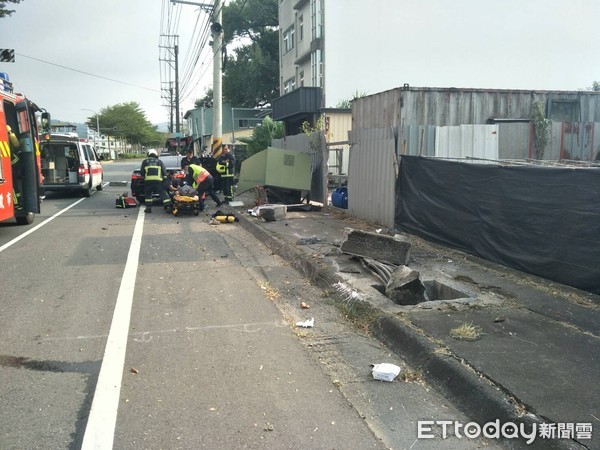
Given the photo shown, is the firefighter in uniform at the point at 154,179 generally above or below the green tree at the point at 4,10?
below

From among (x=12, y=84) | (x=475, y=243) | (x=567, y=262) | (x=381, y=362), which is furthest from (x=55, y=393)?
(x=12, y=84)

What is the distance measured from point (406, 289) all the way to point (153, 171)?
10296 mm

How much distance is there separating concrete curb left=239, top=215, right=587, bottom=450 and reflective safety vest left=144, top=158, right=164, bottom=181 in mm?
10622

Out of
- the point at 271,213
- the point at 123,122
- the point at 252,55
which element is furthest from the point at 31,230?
the point at 123,122

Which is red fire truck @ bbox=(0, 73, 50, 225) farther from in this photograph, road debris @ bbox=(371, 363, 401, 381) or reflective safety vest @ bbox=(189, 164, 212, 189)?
road debris @ bbox=(371, 363, 401, 381)

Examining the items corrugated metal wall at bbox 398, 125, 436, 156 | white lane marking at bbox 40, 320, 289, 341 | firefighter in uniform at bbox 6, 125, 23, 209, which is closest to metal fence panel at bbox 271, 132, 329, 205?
corrugated metal wall at bbox 398, 125, 436, 156

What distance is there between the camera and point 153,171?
14648 millimetres

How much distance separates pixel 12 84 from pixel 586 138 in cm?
1270

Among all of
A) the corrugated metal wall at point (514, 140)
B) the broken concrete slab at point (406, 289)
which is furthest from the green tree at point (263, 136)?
the broken concrete slab at point (406, 289)

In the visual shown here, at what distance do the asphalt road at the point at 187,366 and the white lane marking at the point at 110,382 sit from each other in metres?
0.01

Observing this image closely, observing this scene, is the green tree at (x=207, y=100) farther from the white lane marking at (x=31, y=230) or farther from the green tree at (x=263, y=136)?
the white lane marking at (x=31, y=230)

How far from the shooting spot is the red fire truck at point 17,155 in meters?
9.84

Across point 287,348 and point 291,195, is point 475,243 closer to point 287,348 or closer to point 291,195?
point 287,348

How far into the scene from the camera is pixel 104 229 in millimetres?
11812
